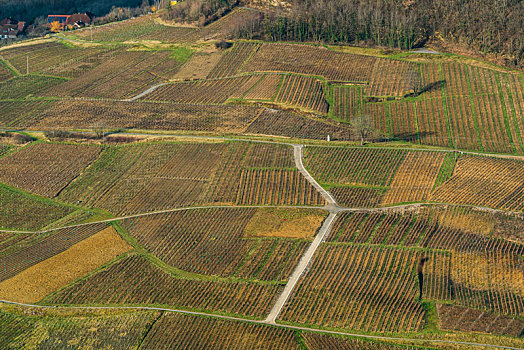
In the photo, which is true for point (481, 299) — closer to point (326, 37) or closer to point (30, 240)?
point (30, 240)

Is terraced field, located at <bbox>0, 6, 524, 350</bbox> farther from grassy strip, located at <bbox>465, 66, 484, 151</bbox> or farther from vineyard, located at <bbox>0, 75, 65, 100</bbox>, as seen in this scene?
vineyard, located at <bbox>0, 75, 65, 100</bbox>

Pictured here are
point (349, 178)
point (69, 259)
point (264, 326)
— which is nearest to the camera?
point (264, 326)

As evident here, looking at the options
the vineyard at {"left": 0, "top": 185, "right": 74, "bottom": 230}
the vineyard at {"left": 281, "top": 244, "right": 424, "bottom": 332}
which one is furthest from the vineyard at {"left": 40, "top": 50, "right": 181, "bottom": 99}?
the vineyard at {"left": 281, "top": 244, "right": 424, "bottom": 332}

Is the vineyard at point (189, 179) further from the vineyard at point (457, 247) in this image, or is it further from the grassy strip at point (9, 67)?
the grassy strip at point (9, 67)

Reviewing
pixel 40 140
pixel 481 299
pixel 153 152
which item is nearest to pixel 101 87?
pixel 40 140

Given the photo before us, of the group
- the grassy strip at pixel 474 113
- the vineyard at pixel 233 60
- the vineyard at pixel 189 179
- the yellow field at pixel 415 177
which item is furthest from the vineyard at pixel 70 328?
the vineyard at pixel 233 60

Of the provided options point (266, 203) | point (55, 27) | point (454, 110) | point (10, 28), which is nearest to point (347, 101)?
point (454, 110)
